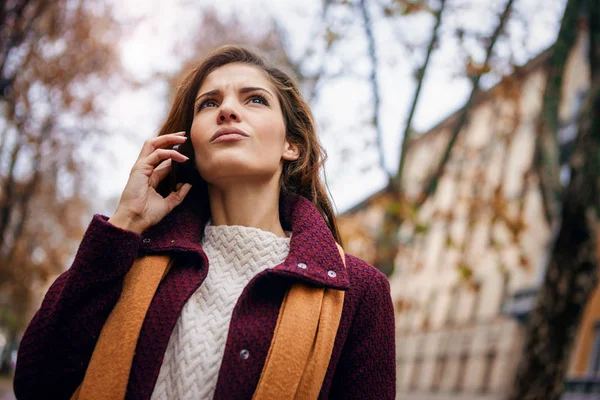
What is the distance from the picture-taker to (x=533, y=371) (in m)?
8.32

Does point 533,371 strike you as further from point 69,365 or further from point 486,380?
point 486,380

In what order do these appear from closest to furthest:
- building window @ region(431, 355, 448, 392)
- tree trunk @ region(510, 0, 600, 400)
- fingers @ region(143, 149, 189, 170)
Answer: fingers @ region(143, 149, 189, 170), tree trunk @ region(510, 0, 600, 400), building window @ region(431, 355, 448, 392)

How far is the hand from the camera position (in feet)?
8.00

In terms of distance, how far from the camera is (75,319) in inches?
90.1

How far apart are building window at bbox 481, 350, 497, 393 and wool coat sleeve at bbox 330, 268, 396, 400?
29.7 metres

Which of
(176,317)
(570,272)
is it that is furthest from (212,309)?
(570,272)

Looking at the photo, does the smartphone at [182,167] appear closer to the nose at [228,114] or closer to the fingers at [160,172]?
the fingers at [160,172]

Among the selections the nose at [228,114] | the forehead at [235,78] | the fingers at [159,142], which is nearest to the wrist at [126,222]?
the fingers at [159,142]

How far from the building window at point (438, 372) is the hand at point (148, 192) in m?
35.2

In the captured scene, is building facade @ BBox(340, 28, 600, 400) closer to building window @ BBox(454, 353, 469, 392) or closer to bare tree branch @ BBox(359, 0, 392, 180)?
building window @ BBox(454, 353, 469, 392)

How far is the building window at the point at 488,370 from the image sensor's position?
1207 inches

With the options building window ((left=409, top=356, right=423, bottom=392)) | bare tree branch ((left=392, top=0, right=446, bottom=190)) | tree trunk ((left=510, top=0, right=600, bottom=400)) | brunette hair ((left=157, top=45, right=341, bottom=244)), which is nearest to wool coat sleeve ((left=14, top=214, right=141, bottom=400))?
brunette hair ((left=157, top=45, right=341, bottom=244))

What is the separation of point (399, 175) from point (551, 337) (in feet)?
8.86

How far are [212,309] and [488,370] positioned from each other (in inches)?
1204
